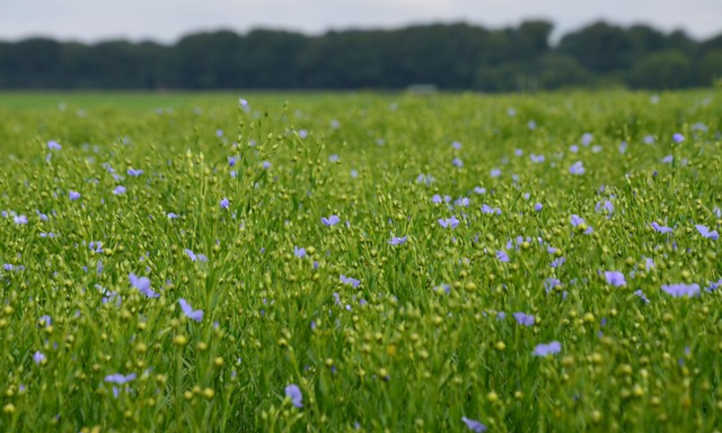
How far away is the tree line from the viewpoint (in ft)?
179

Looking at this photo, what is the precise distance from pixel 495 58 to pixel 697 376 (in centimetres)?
6222

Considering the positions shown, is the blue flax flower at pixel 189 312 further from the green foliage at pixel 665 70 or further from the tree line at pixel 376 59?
the green foliage at pixel 665 70

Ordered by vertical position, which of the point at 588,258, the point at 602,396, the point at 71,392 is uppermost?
the point at 588,258

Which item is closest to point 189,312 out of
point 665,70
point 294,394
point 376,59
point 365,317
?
point 294,394

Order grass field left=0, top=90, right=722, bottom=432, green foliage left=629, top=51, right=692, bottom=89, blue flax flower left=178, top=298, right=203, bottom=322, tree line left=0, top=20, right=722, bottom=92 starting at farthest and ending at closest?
1. tree line left=0, top=20, right=722, bottom=92
2. green foliage left=629, top=51, right=692, bottom=89
3. blue flax flower left=178, top=298, right=203, bottom=322
4. grass field left=0, top=90, right=722, bottom=432

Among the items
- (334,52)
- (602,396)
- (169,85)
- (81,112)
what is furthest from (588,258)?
(169,85)

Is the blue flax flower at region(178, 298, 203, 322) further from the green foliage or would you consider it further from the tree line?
the green foliage

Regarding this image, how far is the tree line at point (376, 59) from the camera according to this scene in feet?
179

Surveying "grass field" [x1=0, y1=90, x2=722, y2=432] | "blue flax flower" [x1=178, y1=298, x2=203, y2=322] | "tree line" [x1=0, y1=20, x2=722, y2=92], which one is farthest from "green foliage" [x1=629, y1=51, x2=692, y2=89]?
"blue flax flower" [x1=178, y1=298, x2=203, y2=322]

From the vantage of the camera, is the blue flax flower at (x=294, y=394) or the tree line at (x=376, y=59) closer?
the blue flax flower at (x=294, y=394)

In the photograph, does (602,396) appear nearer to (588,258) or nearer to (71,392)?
(588,258)

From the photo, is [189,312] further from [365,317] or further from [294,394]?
[365,317]

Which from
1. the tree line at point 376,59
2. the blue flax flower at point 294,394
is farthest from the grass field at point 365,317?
the tree line at point 376,59

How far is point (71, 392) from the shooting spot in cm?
206
